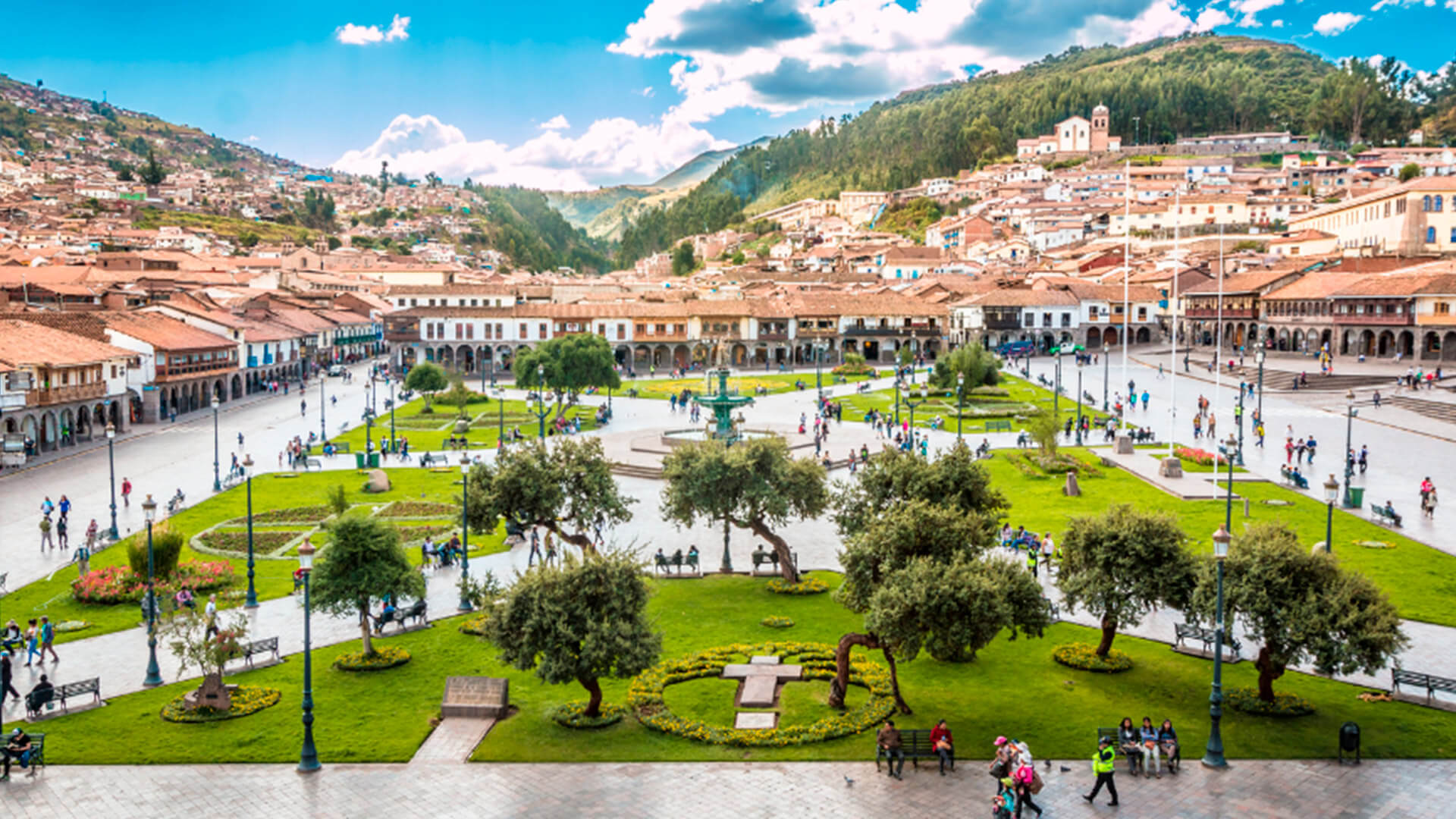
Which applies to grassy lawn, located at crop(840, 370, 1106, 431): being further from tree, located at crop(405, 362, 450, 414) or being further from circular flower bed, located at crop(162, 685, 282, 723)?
circular flower bed, located at crop(162, 685, 282, 723)

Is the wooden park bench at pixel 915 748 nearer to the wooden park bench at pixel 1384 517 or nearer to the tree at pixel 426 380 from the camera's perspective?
the wooden park bench at pixel 1384 517

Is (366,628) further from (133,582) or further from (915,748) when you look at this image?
(915,748)

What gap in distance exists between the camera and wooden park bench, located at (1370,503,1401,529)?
25.1 meters

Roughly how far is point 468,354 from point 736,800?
70.3 metres

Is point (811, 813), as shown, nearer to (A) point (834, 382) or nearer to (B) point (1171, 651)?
(B) point (1171, 651)

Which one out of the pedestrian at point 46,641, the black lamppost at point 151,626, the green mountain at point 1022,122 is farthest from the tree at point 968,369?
the green mountain at point 1022,122

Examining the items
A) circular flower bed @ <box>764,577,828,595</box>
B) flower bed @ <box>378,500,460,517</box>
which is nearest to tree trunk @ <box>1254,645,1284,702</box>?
circular flower bed @ <box>764,577,828,595</box>

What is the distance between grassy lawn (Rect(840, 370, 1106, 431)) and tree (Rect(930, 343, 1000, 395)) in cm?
61

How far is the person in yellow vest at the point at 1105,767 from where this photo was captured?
12.2 m

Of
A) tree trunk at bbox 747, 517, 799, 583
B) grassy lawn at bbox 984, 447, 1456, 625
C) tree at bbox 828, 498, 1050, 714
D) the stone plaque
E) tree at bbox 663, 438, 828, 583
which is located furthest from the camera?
tree at bbox 663, 438, 828, 583

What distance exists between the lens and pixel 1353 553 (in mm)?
22875

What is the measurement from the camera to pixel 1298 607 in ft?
46.3

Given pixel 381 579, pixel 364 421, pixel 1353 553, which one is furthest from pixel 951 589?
pixel 364 421

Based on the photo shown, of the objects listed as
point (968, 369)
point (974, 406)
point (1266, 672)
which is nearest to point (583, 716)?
point (1266, 672)
